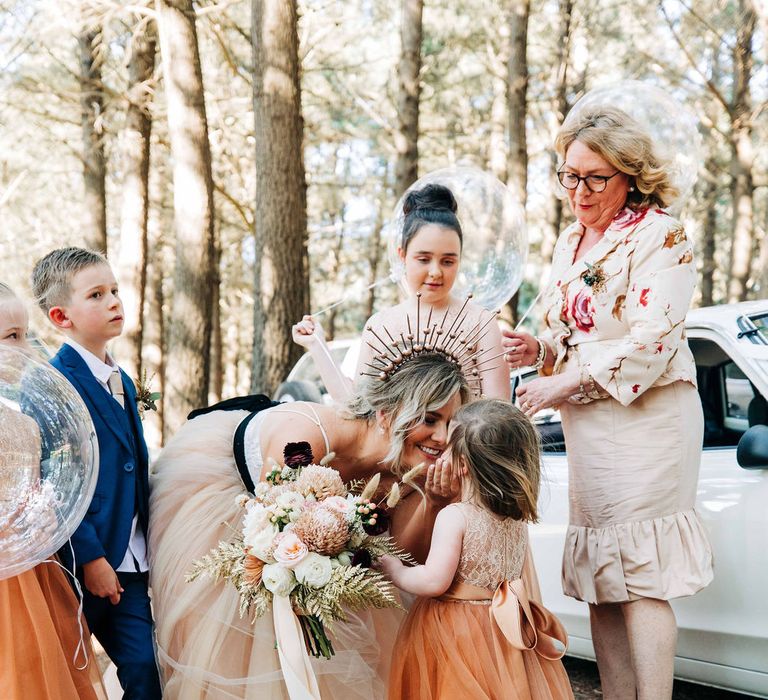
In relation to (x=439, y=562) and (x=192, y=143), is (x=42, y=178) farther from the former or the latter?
(x=439, y=562)

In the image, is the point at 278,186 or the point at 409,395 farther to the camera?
the point at 278,186

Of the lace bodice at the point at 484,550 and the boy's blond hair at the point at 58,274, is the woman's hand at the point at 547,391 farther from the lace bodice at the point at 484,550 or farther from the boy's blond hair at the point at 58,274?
the boy's blond hair at the point at 58,274

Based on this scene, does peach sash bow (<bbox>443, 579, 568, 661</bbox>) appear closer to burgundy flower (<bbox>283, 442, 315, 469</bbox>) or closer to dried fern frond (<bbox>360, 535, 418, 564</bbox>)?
dried fern frond (<bbox>360, 535, 418, 564</bbox>)

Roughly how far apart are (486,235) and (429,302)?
3.00ft

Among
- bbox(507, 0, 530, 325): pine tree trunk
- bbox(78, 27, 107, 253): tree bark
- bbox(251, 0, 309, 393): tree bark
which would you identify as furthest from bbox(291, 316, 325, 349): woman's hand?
bbox(78, 27, 107, 253): tree bark

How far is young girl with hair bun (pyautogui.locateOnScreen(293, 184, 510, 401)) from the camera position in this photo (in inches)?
134

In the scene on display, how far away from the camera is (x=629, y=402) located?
2957 mm

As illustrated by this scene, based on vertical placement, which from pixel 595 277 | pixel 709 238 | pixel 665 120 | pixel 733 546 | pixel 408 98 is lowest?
pixel 733 546

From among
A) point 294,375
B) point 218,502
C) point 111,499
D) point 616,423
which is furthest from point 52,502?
point 294,375

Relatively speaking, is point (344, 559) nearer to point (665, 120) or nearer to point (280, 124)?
point (665, 120)

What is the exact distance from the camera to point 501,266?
433 cm

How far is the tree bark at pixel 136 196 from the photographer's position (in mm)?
10852

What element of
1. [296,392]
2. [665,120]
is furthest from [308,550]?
[296,392]

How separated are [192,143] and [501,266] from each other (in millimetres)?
5580
